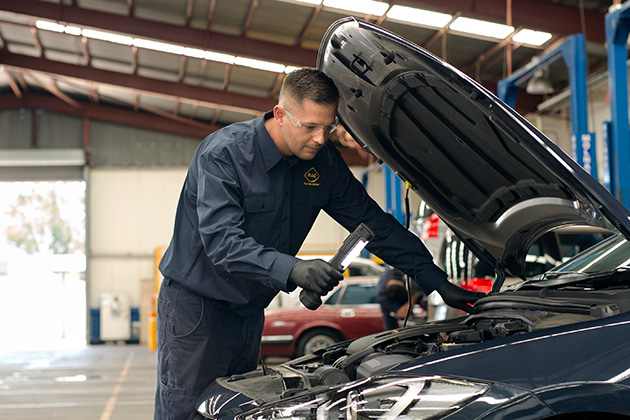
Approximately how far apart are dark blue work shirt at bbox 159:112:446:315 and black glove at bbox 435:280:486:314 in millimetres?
35

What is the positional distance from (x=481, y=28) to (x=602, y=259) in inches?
323

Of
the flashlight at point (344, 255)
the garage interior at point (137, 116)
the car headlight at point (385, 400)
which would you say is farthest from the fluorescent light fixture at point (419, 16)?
the car headlight at point (385, 400)

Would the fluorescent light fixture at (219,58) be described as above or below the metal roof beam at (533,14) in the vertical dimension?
above

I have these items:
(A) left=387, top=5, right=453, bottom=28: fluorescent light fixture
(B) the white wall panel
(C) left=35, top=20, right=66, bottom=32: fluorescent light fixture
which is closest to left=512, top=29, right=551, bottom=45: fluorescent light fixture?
(A) left=387, top=5, right=453, bottom=28: fluorescent light fixture

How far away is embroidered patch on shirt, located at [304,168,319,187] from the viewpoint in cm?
242

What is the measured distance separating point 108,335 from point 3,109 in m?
6.31

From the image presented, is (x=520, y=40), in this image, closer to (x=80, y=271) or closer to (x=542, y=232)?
(x=542, y=232)

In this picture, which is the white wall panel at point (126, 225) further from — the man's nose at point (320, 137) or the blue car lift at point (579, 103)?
the man's nose at point (320, 137)

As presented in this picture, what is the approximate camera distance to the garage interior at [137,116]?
8.12 m

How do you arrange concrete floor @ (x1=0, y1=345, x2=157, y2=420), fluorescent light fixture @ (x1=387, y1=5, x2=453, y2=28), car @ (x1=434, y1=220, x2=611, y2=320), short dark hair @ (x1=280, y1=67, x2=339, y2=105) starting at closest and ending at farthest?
short dark hair @ (x1=280, y1=67, x2=339, y2=105), car @ (x1=434, y1=220, x2=611, y2=320), concrete floor @ (x1=0, y1=345, x2=157, y2=420), fluorescent light fixture @ (x1=387, y1=5, x2=453, y2=28)

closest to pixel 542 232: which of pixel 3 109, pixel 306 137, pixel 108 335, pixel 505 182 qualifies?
pixel 505 182

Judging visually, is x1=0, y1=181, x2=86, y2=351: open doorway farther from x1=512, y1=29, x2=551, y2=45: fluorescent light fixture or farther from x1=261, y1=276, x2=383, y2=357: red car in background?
x1=512, y1=29, x2=551, y2=45: fluorescent light fixture

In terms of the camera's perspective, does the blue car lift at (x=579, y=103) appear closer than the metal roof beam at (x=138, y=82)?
Yes

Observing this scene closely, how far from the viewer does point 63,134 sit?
17281 mm
